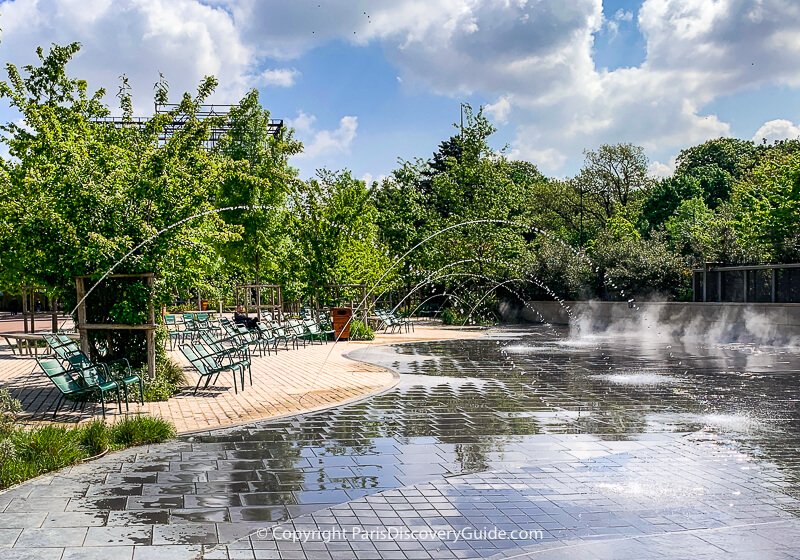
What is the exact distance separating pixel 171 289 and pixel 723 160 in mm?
69281

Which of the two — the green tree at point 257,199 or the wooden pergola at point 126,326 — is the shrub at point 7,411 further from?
the green tree at point 257,199

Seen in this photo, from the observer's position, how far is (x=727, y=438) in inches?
378

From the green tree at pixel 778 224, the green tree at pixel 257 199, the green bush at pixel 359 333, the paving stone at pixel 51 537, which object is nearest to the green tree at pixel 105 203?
the paving stone at pixel 51 537

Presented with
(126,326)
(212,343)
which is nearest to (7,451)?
(126,326)

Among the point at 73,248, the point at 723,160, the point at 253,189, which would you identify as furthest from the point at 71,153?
the point at 723,160

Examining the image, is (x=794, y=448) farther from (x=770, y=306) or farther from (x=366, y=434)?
(x=770, y=306)

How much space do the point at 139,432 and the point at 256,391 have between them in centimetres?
451

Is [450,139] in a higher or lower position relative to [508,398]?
higher

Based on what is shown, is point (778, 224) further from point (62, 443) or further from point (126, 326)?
point (62, 443)

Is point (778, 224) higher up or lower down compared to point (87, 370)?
higher up

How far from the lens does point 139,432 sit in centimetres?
920

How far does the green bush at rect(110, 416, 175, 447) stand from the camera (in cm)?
909

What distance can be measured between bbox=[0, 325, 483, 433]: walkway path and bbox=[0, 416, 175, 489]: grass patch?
706 millimetres

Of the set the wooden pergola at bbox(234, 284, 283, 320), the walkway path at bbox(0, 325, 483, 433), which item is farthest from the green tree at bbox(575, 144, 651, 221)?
the walkway path at bbox(0, 325, 483, 433)
